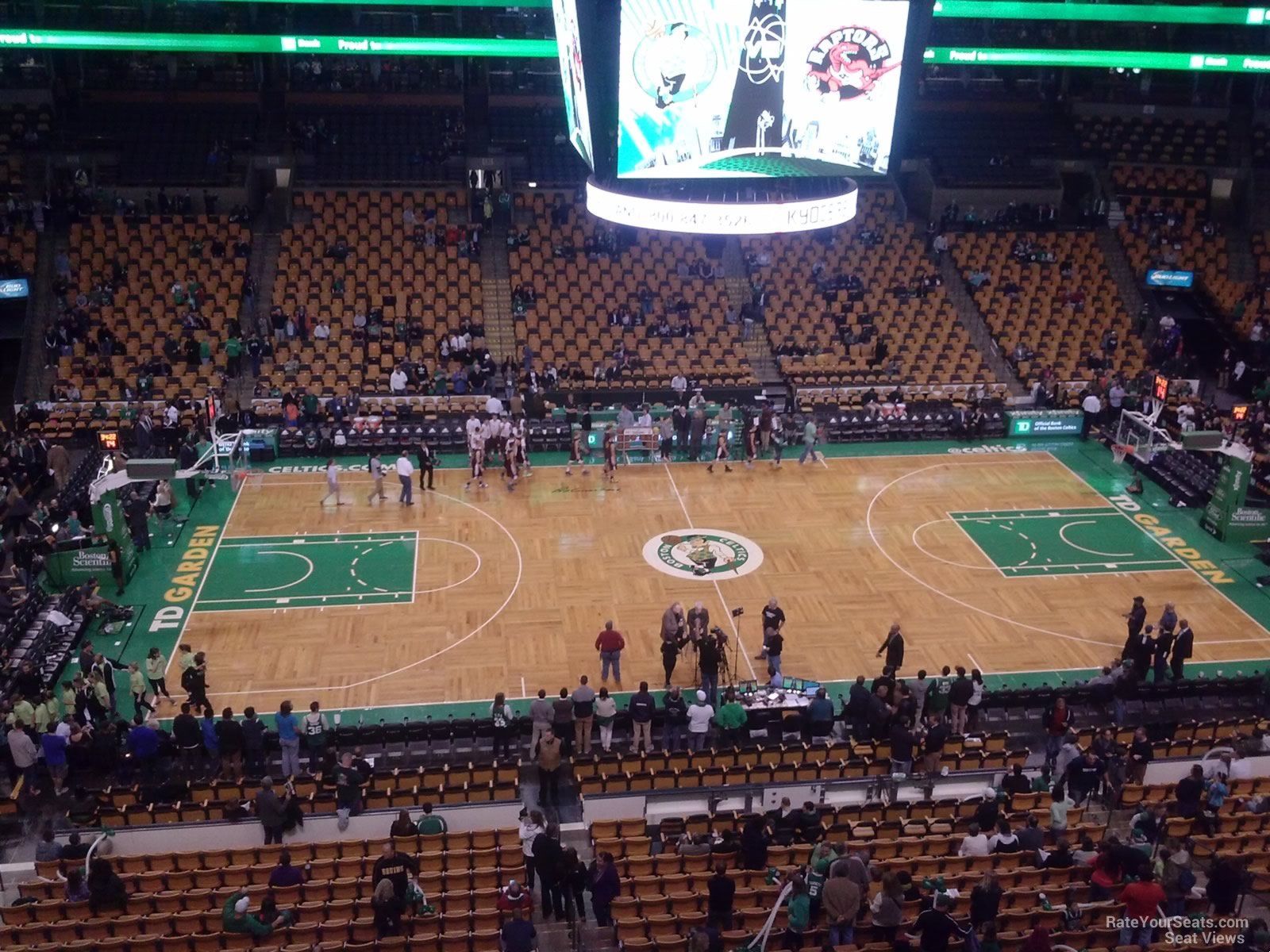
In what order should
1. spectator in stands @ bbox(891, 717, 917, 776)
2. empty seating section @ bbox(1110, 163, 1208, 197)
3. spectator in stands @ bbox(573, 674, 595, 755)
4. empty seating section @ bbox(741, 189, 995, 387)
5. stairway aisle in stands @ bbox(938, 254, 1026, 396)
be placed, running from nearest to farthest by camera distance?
1. spectator in stands @ bbox(891, 717, 917, 776)
2. spectator in stands @ bbox(573, 674, 595, 755)
3. empty seating section @ bbox(741, 189, 995, 387)
4. stairway aisle in stands @ bbox(938, 254, 1026, 396)
5. empty seating section @ bbox(1110, 163, 1208, 197)

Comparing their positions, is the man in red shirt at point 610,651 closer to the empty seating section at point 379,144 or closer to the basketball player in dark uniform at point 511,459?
the basketball player in dark uniform at point 511,459

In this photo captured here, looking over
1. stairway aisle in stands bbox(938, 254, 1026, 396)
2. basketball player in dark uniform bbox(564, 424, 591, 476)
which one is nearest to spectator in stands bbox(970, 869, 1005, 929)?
basketball player in dark uniform bbox(564, 424, 591, 476)

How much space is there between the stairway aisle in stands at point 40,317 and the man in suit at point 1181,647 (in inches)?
1086

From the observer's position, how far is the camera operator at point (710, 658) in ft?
60.2

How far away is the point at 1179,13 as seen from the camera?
35188mm

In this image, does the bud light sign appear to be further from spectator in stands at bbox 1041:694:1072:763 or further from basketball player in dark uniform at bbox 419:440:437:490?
spectator in stands at bbox 1041:694:1072:763

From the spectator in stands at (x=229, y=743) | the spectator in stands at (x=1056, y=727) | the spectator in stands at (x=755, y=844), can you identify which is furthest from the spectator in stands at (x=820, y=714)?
the spectator in stands at (x=229, y=743)

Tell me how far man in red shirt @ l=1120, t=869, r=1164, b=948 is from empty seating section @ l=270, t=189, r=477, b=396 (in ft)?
80.2

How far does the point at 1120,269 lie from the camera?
1570 inches

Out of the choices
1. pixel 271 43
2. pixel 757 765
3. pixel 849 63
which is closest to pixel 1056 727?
pixel 757 765

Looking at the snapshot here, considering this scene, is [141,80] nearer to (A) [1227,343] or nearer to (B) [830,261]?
(B) [830,261]

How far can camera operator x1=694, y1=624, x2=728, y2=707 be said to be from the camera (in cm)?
1836

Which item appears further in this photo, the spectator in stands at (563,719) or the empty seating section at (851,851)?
the spectator in stands at (563,719)

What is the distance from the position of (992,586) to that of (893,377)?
1250cm
